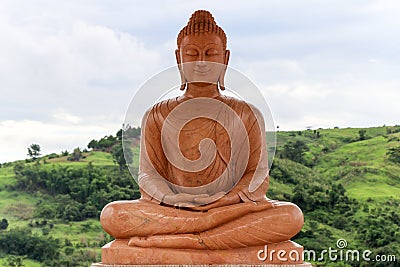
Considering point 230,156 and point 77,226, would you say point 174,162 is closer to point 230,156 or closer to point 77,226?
point 230,156

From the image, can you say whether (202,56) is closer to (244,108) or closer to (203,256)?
(244,108)

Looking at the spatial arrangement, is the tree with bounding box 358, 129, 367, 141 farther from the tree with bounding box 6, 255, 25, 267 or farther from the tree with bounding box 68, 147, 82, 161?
the tree with bounding box 6, 255, 25, 267

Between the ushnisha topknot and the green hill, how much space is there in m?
4.44

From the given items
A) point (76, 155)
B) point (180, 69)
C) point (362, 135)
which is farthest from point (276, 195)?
point (180, 69)

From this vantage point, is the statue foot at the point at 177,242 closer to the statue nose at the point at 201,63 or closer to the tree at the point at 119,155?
the statue nose at the point at 201,63

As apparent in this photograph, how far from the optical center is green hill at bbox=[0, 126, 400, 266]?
9234mm

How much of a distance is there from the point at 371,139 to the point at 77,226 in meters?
4.30

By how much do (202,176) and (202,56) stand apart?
32.7 inches

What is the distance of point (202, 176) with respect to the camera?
511cm

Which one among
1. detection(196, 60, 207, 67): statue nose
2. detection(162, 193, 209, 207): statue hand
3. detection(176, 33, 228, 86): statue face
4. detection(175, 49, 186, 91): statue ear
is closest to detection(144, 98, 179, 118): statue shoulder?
detection(175, 49, 186, 91): statue ear

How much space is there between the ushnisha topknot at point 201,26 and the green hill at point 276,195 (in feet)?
14.6

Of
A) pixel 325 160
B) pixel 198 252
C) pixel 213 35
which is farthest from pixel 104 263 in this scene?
pixel 325 160

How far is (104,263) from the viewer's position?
4.68m

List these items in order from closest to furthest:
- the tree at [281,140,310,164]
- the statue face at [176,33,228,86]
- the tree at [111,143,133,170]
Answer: the statue face at [176,33,228,86] → the tree at [111,143,133,170] → the tree at [281,140,310,164]
